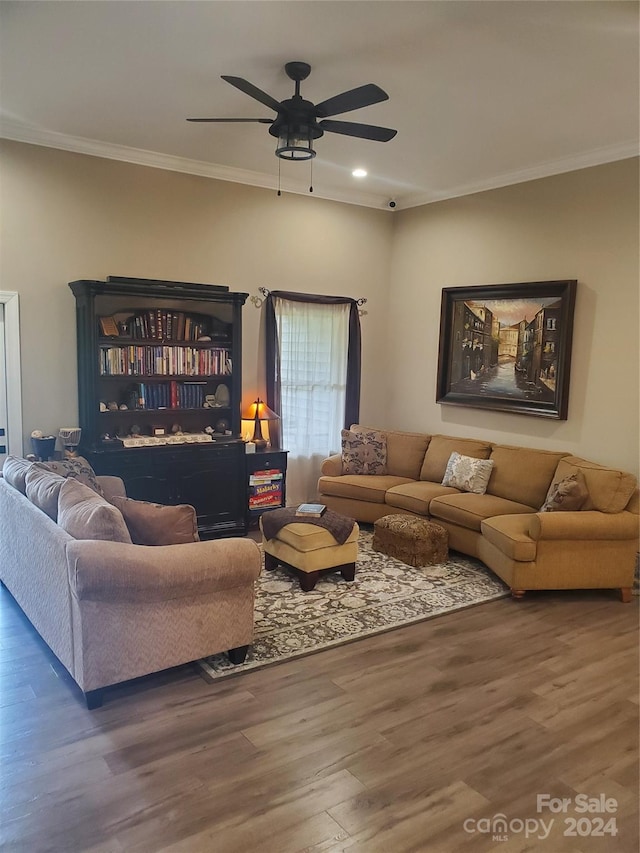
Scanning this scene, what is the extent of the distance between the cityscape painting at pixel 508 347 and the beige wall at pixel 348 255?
117 millimetres

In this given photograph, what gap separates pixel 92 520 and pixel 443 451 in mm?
3881

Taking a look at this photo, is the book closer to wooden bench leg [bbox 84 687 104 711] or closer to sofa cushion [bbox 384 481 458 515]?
sofa cushion [bbox 384 481 458 515]

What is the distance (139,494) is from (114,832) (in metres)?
3.26

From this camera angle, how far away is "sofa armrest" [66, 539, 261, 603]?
9.63 ft

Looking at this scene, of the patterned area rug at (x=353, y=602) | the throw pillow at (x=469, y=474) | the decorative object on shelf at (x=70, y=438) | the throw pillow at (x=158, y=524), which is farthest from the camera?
the throw pillow at (x=469, y=474)

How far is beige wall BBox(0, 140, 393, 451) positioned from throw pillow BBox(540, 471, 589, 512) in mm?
3046

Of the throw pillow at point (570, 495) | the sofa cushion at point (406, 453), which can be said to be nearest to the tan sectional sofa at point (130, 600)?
the throw pillow at point (570, 495)

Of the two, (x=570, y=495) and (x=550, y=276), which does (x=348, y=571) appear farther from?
(x=550, y=276)

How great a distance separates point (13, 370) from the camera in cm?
513

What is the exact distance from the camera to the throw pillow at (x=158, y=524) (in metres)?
3.45

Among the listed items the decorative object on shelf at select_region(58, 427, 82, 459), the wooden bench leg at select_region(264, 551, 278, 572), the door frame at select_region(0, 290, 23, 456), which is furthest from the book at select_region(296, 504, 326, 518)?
the door frame at select_region(0, 290, 23, 456)

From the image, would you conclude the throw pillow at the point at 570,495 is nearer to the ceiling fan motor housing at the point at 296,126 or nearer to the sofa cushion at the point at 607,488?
the sofa cushion at the point at 607,488

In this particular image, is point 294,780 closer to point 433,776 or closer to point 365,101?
point 433,776

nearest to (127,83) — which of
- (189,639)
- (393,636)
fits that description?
(189,639)
